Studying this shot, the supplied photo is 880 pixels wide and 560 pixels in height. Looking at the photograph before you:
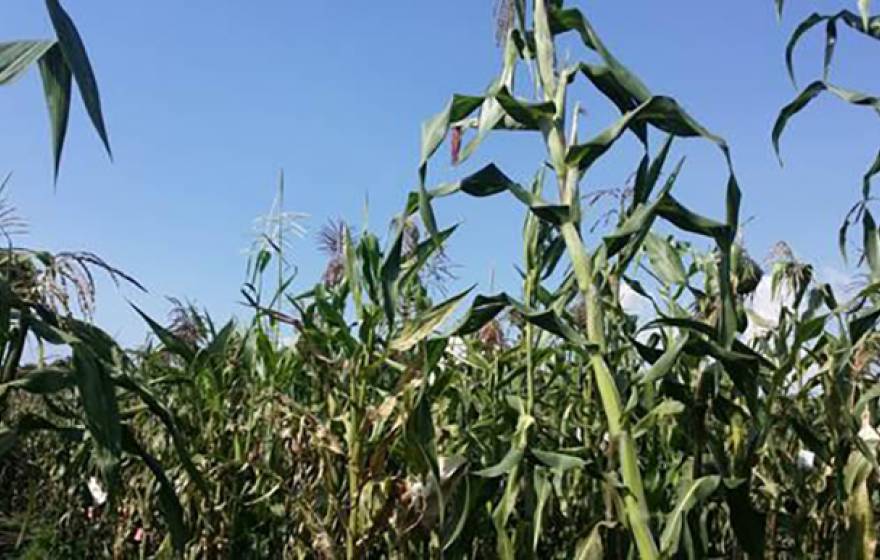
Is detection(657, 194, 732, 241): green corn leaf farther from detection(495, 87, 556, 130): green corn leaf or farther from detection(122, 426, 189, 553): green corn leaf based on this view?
detection(122, 426, 189, 553): green corn leaf

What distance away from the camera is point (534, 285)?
1.77m

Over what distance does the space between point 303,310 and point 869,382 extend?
1124 mm

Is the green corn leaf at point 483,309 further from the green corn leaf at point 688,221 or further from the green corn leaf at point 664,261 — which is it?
the green corn leaf at point 664,261

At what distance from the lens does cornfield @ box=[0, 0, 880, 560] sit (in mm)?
1402

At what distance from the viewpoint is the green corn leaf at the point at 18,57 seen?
105cm

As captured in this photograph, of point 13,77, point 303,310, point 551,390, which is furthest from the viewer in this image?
point 551,390

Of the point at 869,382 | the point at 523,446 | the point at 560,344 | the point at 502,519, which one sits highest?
the point at 560,344

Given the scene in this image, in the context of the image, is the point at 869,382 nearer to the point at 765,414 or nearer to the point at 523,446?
the point at 765,414

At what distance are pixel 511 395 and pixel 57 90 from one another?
1115 mm

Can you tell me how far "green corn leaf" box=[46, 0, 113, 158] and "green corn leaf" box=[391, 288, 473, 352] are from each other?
736mm

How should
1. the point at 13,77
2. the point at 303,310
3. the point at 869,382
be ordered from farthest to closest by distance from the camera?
the point at 303,310 < the point at 869,382 < the point at 13,77

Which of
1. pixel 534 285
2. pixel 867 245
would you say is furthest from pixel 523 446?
pixel 867 245

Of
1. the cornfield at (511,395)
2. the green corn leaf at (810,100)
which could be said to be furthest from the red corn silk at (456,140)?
the green corn leaf at (810,100)

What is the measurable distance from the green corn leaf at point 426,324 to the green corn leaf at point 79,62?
29.0 inches
